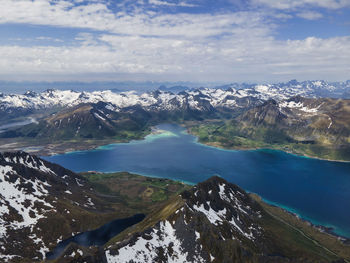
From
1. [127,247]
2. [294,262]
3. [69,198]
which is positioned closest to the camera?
[127,247]

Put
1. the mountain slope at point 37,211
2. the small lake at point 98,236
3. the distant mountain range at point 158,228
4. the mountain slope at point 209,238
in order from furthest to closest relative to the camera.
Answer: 1. the small lake at point 98,236
2. the mountain slope at point 37,211
3. the distant mountain range at point 158,228
4. the mountain slope at point 209,238

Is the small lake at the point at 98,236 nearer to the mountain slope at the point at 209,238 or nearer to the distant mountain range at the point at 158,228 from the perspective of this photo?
the distant mountain range at the point at 158,228

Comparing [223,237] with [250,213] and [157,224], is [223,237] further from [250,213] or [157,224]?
[250,213]

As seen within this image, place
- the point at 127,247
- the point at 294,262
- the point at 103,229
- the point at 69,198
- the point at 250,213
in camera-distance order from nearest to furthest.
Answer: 1. the point at 127,247
2. the point at 294,262
3. the point at 103,229
4. the point at 250,213
5. the point at 69,198

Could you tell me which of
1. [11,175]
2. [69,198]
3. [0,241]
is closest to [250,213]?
[69,198]

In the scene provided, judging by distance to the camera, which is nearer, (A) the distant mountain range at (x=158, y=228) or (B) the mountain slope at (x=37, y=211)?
(A) the distant mountain range at (x=158, y=228)

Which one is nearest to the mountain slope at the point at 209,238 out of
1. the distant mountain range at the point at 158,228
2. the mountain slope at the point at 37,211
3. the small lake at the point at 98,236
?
the distant mountain range at the point at 158,228
